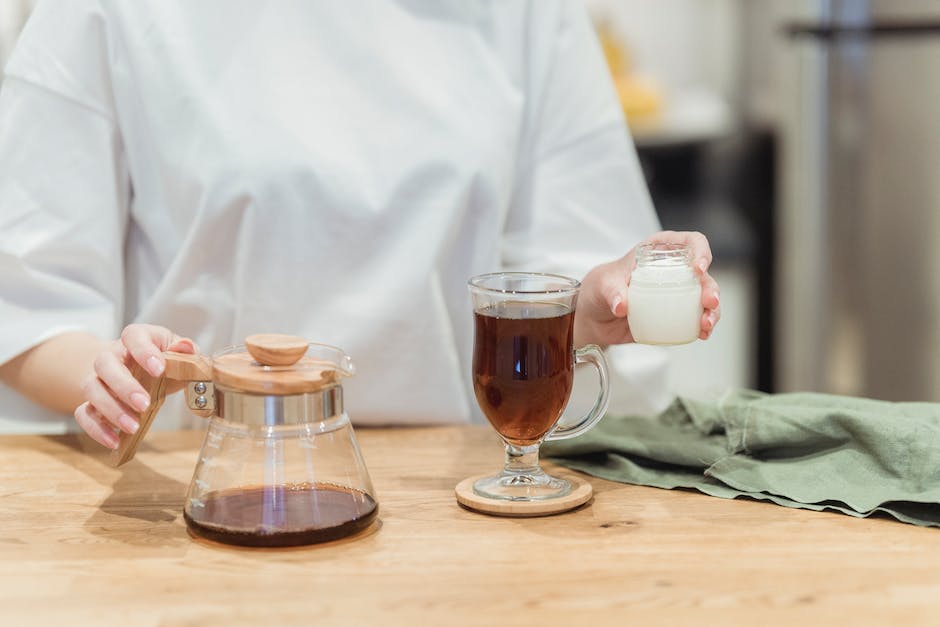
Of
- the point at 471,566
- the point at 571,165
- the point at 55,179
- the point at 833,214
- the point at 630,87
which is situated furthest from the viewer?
the point at 630,87

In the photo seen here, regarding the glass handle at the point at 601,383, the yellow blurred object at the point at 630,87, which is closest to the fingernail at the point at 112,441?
the glass handle at the point at 601,383

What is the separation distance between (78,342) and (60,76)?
0.98ft

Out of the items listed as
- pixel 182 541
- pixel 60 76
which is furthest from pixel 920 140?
pixel 182 541

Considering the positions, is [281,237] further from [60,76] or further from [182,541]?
[182,541]

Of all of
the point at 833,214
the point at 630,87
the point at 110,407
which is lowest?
the point at 110,407

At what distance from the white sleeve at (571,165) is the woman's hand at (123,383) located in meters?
0.59

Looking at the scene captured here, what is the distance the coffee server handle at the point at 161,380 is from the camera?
1015 millimetres

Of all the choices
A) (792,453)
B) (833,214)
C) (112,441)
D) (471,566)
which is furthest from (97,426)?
(833,214)

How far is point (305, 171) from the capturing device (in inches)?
54.1

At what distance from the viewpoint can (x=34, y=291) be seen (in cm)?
134

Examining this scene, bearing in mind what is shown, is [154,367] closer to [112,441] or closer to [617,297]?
[112,441]

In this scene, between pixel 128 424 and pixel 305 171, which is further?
pixel 305 171

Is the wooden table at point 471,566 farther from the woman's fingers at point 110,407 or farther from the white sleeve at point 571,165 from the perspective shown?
the white sleeve at point 571,165

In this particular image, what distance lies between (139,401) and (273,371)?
0.42ft
